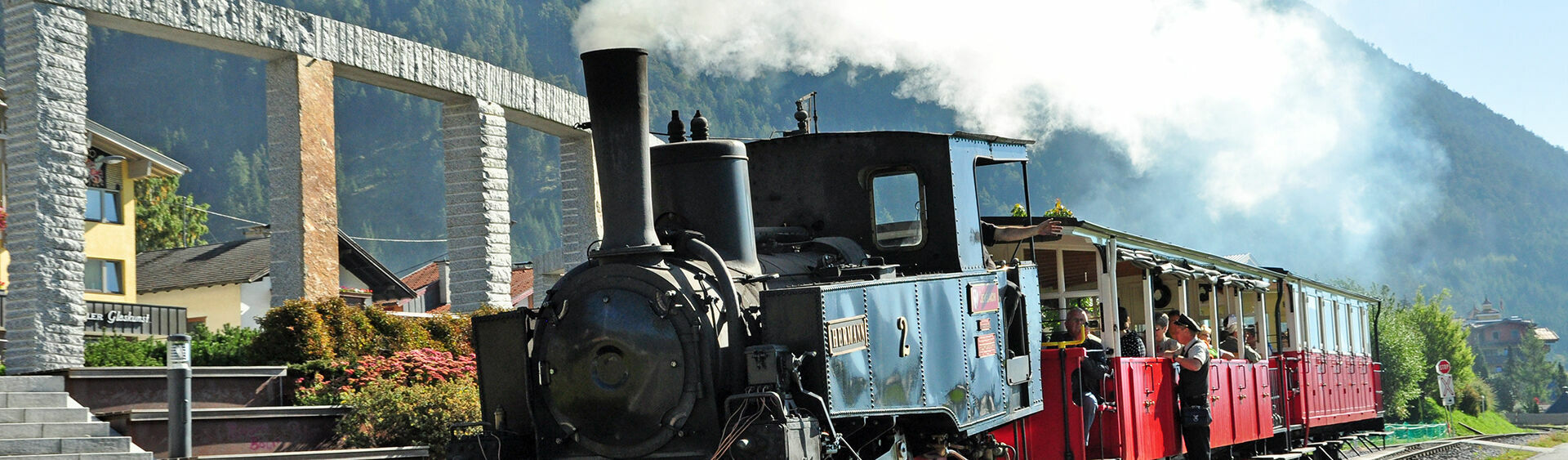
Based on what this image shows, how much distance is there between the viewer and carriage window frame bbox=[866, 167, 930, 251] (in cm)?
895

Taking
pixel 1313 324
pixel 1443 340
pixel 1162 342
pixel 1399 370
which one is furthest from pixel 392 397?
pixel 1443 340

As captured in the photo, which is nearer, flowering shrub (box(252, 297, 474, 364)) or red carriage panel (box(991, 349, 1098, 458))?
red carriage panel (box(991, 349, 1098, 458))

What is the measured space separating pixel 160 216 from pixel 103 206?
59.8 ft

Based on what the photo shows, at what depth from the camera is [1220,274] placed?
15.3 meters

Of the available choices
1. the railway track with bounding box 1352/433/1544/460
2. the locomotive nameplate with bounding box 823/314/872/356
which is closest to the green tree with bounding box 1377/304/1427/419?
the railway track with bounding box 1352/433/1544/460

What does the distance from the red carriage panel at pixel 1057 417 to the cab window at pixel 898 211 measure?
202cm

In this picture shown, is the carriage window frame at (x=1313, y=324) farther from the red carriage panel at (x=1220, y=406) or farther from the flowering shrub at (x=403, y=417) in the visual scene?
the flowering shrub at (x=403, y=417)

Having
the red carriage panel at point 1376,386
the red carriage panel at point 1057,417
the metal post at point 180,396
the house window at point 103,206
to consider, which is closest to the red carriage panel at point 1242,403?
the red carriage panel at point 1057,417

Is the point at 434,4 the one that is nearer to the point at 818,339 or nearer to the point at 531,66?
the point at 531,66

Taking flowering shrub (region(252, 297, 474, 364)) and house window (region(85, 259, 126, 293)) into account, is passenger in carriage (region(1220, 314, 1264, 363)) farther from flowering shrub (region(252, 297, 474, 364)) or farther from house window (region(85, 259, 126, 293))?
house window (region(85, 259, 126, 293))

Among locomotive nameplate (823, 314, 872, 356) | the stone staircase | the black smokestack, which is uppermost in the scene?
the black smokestack

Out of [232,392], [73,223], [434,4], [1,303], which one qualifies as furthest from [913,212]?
[434,4]

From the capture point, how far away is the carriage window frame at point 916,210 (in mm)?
8945

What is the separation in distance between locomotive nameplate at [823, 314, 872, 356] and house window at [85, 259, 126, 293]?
24870 millimetres
